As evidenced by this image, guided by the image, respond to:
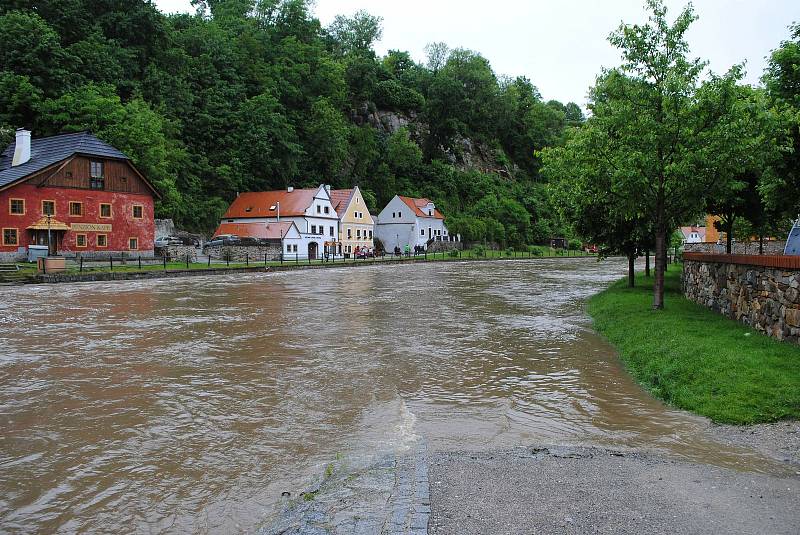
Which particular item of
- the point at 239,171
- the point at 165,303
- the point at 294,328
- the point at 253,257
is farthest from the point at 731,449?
the point at 239,171

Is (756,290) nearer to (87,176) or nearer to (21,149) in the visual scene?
(87,176)

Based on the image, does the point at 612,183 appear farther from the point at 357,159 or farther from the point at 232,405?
the point at 357,159

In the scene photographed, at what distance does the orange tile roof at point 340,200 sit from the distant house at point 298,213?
2758 mm

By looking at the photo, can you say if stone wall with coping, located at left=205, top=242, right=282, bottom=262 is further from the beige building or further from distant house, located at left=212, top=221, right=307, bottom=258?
the beige building

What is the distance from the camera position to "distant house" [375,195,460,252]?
3413 inches

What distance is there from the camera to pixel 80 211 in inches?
1820

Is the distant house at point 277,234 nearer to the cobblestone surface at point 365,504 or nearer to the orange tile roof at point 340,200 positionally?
the orange tile roof at point 340,200

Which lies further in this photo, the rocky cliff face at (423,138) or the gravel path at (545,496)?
the rocky cliff face at (423,138)

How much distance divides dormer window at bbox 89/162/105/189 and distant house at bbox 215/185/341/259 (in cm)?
2060

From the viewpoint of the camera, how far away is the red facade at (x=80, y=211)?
42125 millimetres

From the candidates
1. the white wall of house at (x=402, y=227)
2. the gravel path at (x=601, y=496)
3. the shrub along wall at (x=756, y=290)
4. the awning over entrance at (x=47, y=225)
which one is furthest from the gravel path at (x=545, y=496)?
the white wall of house at (x=402, y=227)

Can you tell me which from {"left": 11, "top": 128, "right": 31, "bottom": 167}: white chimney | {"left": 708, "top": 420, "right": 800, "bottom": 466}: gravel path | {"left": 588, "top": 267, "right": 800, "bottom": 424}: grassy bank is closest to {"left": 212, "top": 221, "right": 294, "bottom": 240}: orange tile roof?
{"left": 11, "top": 128, "right": 31, "bottom": 167}: white chimney

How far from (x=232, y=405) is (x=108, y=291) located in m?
23.1

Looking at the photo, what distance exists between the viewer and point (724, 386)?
9.05 metres
